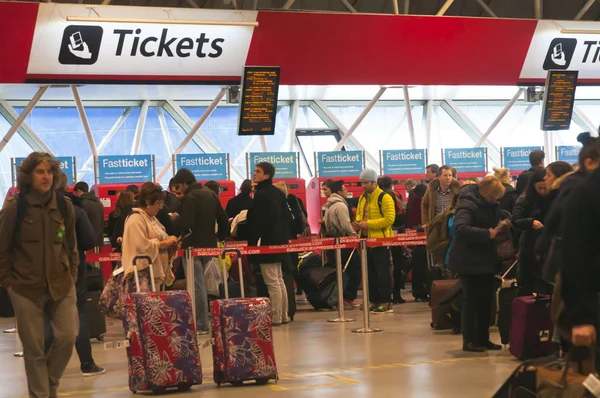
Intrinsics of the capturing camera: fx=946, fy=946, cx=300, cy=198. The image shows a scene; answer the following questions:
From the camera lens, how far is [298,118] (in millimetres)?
20719

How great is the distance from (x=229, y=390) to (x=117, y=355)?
2.44 meters

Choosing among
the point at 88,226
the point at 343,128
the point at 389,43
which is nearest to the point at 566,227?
the point at 88,226

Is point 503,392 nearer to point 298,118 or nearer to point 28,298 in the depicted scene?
point 28,298

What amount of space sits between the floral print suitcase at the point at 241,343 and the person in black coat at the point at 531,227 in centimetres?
220

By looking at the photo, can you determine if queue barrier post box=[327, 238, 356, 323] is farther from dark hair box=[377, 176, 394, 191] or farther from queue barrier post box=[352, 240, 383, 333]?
dark hair box=[377, 176, 394, 191]

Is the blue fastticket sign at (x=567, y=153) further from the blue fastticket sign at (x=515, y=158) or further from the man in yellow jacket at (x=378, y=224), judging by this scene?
the man in yellow jacket at (x=378, y=224)

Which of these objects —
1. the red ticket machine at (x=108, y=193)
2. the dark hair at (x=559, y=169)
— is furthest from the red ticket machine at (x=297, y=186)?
the dark hair at (x=559, y=169)

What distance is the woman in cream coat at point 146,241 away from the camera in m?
7.64

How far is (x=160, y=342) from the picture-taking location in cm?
668

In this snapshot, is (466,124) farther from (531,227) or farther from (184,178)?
(531,227)

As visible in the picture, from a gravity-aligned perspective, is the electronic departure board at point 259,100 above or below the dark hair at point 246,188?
above

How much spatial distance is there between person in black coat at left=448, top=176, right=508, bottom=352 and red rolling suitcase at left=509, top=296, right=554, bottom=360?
52 centimetres

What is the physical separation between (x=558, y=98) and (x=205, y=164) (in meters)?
6.55

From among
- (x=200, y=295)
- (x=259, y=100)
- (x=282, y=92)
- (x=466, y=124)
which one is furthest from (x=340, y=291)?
(x=466, y=124)
